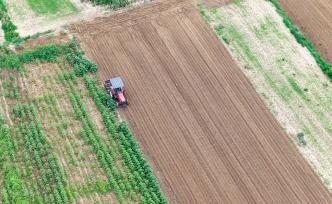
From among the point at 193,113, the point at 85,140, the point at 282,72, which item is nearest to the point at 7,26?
Result: the point at 85,140

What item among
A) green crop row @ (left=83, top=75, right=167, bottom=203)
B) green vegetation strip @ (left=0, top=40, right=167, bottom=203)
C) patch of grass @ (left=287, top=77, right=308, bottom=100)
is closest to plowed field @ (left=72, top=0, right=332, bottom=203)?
green crop row @ (left=83, top=75, right=167, bottom=203)

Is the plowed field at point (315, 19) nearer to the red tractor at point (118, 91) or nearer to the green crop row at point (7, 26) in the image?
the red tractor at point (118, 91)

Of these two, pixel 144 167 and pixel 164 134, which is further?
pixel 164 134

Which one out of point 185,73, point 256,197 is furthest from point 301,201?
point 185,73

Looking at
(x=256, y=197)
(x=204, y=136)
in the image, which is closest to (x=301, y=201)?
(x=256, y=197)

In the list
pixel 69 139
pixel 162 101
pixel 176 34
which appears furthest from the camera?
pixel 176 34

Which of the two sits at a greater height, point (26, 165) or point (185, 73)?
point (185, 73)

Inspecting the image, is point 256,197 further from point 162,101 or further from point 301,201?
point 162,101

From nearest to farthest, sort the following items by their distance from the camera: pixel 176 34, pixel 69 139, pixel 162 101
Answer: pixel 69 139, pixel 162 101, pixel 176 34
